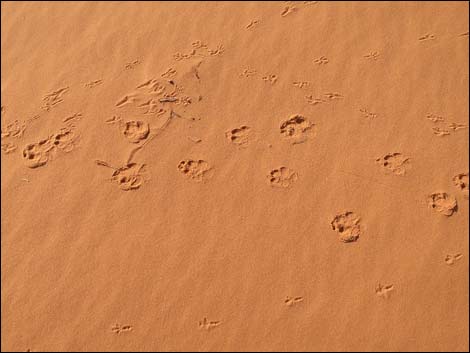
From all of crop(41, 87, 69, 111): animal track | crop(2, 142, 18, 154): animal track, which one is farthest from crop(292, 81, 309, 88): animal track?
crop(2, 142, 18, 154): animal track

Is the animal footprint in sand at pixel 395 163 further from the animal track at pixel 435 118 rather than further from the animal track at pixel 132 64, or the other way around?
the animal track at pixel 132 64

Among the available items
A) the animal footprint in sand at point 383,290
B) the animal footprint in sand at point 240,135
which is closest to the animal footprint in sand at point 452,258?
the animal footprint in sand at point 383,290


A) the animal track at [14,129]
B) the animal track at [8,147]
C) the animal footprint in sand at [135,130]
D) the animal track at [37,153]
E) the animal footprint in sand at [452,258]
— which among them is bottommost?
the animal footprint in sand at [452,258]

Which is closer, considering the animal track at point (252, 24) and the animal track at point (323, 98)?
the animal track at point (323, 98)

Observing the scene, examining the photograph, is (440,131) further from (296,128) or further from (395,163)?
(296,128)

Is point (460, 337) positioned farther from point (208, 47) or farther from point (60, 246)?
point (208, 47)

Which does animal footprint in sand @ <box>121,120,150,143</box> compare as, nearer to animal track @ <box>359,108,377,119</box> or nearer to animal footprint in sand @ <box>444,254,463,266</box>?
animal track @ <box>359,108,377,119</box>

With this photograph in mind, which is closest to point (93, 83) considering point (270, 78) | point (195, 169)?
point (195, 169)
